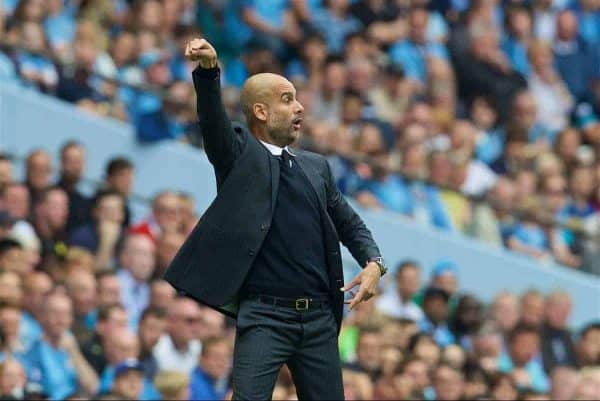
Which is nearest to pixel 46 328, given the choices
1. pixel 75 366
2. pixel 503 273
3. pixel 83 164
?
pixel 75 366

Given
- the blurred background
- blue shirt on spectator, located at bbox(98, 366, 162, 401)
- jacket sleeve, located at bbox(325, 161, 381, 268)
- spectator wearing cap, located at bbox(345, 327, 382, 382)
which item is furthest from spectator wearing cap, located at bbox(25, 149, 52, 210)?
jacket sleeve, located at bbox(325, 161, 381, 268)

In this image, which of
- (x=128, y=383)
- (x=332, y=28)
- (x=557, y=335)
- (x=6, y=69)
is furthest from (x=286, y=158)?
(x=332, y=28)

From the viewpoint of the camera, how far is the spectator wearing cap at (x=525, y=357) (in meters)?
14.8

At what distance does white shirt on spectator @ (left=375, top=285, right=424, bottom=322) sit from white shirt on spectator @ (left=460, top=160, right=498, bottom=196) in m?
2.42

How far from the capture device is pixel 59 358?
11.8 meters

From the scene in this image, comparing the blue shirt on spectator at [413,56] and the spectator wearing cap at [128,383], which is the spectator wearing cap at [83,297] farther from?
the blue shirt on spectator at [413,56]

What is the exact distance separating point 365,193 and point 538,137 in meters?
3.25

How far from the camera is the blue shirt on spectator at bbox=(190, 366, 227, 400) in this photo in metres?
12.0

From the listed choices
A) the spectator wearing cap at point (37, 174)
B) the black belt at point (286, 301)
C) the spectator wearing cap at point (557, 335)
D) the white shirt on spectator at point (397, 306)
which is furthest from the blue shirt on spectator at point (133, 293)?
the black belt at point (286, 301)

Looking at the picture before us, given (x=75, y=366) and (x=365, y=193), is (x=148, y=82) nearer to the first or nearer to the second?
(x=365, y=193)

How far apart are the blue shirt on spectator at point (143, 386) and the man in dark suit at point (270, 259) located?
3.37 meters

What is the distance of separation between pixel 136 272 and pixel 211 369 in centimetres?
125

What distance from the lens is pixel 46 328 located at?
11.9m

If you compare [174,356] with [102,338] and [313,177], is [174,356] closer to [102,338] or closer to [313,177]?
[102,338]
